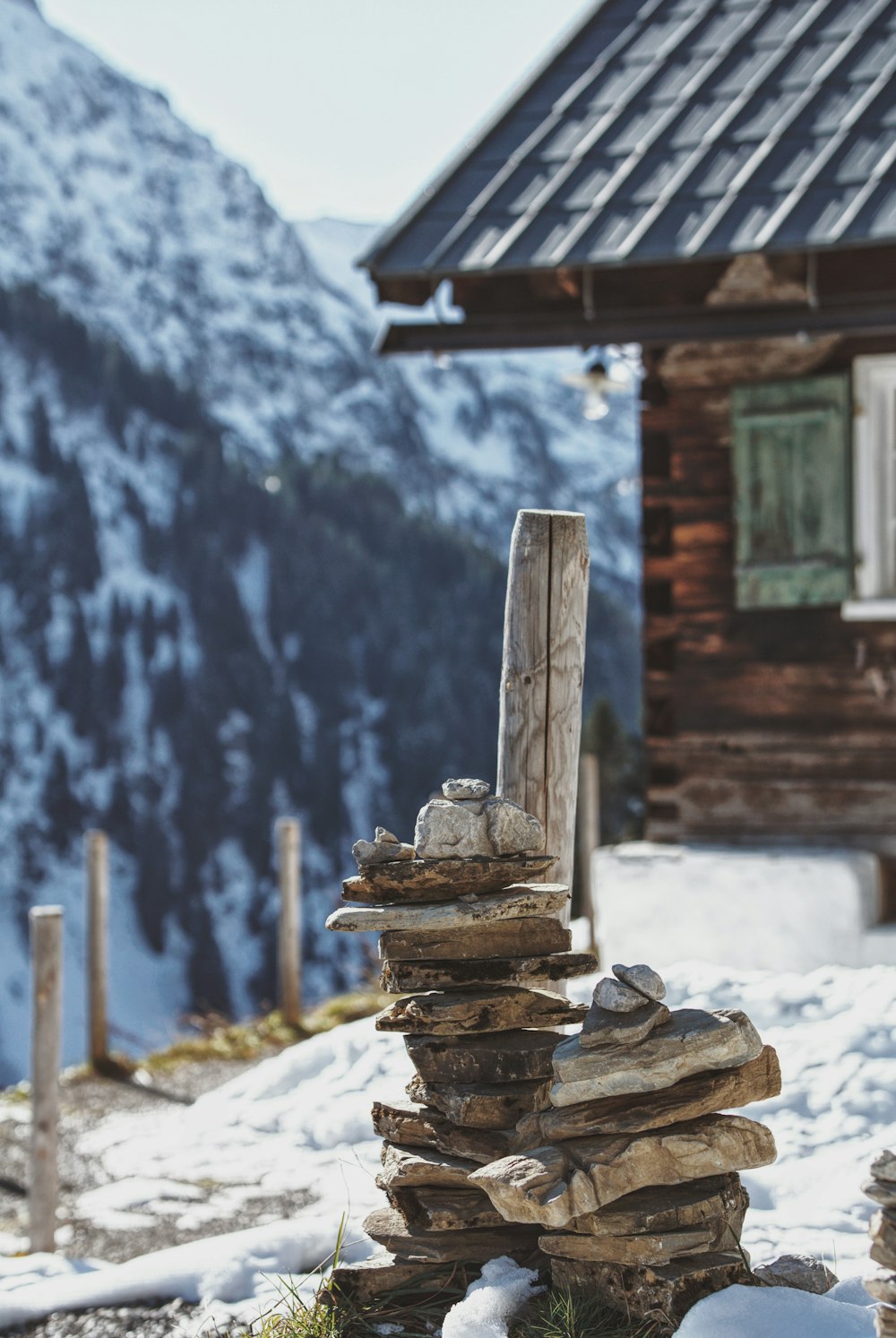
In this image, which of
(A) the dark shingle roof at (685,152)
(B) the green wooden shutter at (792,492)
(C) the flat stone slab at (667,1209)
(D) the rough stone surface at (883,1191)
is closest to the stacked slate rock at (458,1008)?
(C) the flat stone slab at (667,1209)

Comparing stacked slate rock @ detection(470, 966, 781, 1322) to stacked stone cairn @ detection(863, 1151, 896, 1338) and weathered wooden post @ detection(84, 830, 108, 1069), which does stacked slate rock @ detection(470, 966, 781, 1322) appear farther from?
weathered wooden post @ detection(84, 830, 108, 1069)

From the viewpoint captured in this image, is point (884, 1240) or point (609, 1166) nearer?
point (884, 1240)

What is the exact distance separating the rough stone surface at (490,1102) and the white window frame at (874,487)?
473 cm

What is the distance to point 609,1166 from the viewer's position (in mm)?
3416

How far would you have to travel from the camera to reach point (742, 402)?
27.1 ft

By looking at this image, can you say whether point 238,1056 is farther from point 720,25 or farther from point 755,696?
point 720,25

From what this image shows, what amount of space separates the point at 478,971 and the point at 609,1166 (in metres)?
0.78

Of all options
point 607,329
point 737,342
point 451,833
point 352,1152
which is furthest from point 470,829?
point 737,342

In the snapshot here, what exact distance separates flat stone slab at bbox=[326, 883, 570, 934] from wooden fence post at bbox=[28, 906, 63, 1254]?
3.05 metres

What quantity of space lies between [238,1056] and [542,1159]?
7.34m

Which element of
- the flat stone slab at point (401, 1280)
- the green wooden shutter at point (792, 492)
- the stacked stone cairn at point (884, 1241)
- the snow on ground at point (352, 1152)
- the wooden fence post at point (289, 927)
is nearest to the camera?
the stacked stone cairn at point (884, 1241)

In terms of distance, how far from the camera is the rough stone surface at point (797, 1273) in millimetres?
3682

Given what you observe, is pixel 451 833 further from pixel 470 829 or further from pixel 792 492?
pixel 792 492

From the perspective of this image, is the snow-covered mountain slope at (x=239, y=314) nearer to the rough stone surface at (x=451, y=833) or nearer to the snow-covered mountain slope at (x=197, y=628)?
the snow-covered mountain slope at (x=197, y=628)
